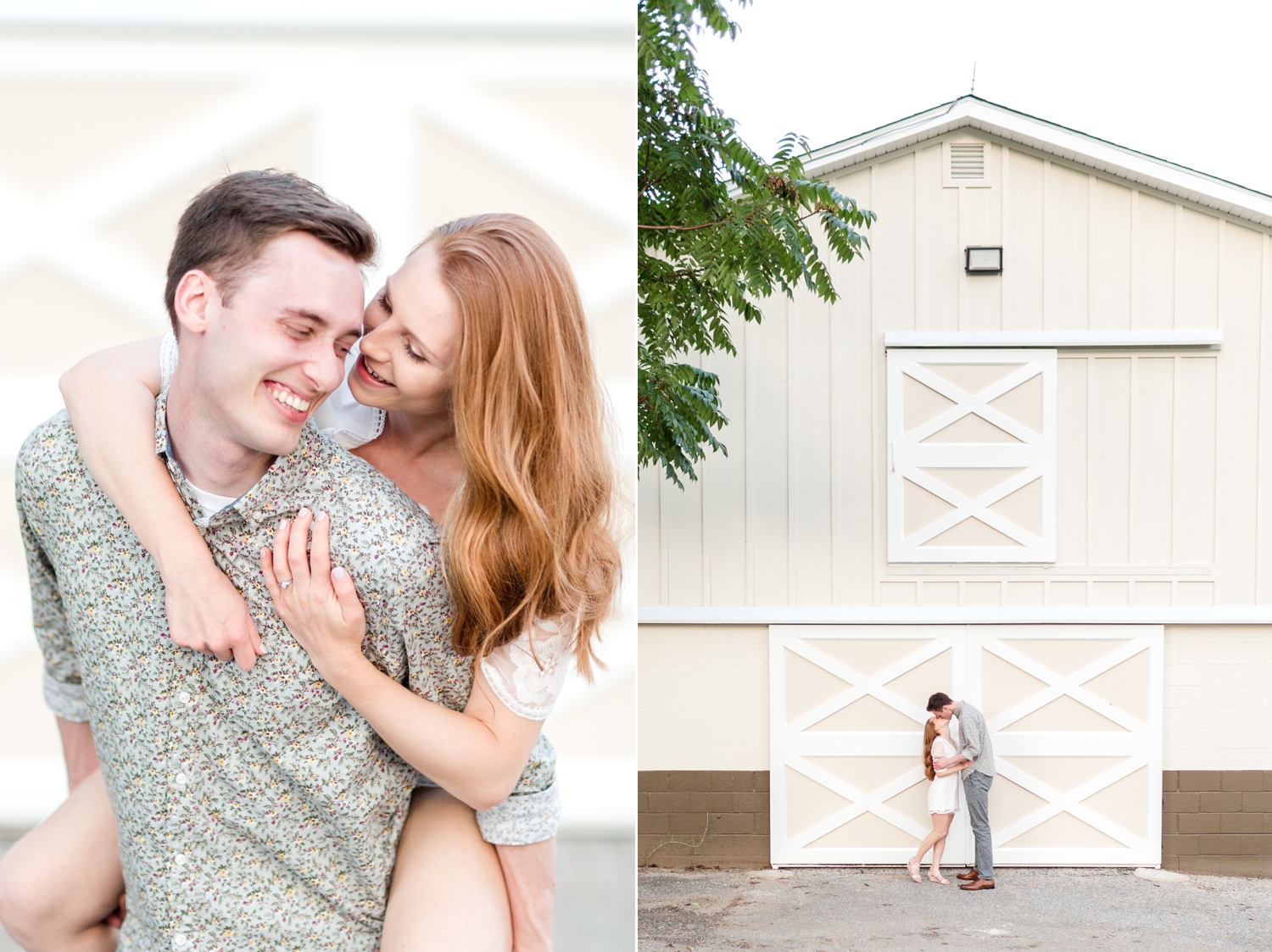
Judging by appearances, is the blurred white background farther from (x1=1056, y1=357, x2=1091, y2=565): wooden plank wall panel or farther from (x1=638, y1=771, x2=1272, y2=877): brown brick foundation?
(x1=1056, y1=357, x2=1091, y2=565): wooden plank wall panel

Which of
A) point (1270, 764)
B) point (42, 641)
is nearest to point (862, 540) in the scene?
point (1270, 764)

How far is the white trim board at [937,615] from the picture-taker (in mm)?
6902

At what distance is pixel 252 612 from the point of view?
4.75 feet

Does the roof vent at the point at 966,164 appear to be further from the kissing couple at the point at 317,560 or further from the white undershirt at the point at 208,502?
the white undershirt at the point at 208,502

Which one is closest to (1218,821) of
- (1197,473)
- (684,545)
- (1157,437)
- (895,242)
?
(1197,473)

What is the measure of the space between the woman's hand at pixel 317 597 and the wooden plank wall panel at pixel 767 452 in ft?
18.7

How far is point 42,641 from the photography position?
5.62 feet

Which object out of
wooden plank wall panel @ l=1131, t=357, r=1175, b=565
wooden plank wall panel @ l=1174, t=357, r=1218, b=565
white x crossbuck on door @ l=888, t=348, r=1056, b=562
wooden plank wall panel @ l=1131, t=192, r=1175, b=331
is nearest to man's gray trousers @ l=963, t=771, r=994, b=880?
white x crossbuck on door @ l=888, t=348, r=1056, b=562

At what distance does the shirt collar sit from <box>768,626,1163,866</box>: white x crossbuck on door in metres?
5.84

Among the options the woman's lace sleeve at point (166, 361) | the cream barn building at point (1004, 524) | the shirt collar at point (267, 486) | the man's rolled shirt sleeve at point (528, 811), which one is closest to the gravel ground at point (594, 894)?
the man's rolled shirt sleeve at point (528, 811)

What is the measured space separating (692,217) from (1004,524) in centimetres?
361

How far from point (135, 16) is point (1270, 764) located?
7.39m

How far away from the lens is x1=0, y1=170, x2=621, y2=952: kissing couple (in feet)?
4.63

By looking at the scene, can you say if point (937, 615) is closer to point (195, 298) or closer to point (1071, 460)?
point (1071, 460)
